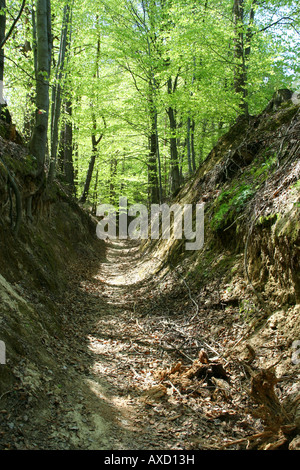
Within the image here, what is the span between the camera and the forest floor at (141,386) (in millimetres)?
3248

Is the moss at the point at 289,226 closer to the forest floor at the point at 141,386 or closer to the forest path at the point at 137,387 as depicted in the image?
the forest floor at the point at 141,386

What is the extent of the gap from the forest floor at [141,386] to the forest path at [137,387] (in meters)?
0.01

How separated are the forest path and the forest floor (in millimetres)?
11

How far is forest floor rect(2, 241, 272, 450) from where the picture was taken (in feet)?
10.7

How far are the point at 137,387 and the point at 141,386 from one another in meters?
0.06

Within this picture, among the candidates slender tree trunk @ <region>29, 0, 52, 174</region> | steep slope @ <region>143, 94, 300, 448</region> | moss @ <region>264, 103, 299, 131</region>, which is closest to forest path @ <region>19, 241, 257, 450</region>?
steep slope @ <region>143, 94, 300, 448</region>

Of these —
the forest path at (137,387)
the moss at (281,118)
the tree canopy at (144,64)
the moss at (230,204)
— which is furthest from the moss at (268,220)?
the tree canopy at (144,64)

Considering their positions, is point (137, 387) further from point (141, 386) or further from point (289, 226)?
point (289, 226)

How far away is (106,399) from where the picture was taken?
406cm

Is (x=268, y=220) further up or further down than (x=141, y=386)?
further up

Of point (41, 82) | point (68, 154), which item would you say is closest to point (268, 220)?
point (41, 82)

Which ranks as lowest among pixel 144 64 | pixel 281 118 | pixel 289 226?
pixel 289 226

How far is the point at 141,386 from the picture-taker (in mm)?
4438
